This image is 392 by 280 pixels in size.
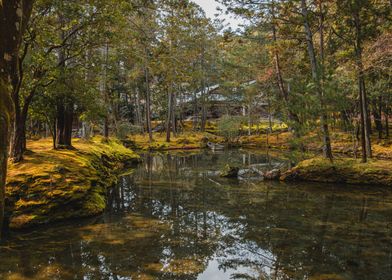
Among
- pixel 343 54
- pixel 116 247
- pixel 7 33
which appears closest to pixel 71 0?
pixel 116 247

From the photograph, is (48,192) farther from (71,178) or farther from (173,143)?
(173,143)

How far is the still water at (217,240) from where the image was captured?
5.92 metres

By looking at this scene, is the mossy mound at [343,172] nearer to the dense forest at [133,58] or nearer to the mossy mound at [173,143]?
the dense forest at [133,58]

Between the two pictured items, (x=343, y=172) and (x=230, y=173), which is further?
(x=230, y=173)

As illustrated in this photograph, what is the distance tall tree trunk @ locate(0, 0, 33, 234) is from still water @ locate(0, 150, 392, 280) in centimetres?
386

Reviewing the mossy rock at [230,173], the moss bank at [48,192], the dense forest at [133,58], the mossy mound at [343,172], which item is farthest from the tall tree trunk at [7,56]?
the mossy mound at [343,172]

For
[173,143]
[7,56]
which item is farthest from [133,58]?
[173,143]

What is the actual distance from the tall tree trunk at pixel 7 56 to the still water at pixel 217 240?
3.86 metres

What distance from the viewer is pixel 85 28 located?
11719 millimetres

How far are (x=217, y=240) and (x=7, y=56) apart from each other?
6.29 metres

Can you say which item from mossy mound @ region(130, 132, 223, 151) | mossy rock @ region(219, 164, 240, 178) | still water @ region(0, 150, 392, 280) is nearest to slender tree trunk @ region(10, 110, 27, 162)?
still water @ region(0, 150, 392, 280)

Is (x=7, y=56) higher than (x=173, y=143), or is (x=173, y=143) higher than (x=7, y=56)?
(x=7, y=56)

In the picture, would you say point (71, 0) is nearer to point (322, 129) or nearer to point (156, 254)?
point (156, 254)

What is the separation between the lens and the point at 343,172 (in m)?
15.2
